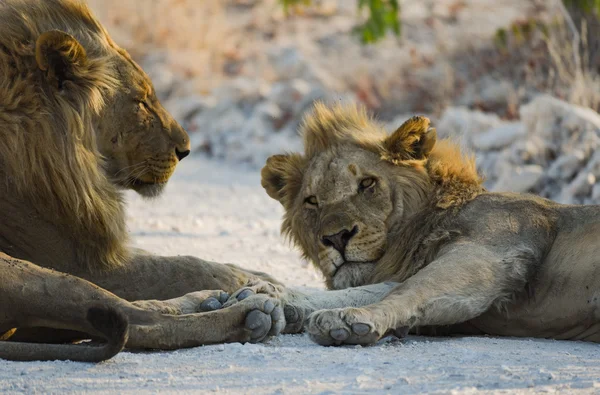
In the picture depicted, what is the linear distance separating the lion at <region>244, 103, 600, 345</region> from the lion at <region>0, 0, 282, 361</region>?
1.29 ft

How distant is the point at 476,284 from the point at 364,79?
8.08 metres

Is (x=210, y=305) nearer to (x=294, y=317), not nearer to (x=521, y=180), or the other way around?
(x=294, y=317)

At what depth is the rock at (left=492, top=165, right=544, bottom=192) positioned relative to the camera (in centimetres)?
776

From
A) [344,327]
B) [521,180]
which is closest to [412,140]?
[344,327]

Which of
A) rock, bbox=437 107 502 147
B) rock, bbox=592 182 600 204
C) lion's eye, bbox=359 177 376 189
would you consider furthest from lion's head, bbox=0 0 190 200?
rock, bbox=437 107 502 147

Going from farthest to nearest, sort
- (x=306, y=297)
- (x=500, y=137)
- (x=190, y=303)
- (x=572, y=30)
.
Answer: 1. (x=572, y=30)
2. (x=500, y=137)
3. (x=306, y=297)
4. (x=190, y=303)

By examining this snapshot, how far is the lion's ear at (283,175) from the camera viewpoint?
479 centimetres

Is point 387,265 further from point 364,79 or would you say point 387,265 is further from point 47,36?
point 364,79

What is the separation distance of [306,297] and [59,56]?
1.38 metres

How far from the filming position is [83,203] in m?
3.87

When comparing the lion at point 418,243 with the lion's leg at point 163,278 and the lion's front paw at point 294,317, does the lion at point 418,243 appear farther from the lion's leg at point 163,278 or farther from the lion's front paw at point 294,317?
the lion's leg at point 163,278

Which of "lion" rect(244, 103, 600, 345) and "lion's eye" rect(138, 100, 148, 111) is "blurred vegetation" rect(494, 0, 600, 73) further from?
"lion's eye" rect(138, 100, 148, 111)

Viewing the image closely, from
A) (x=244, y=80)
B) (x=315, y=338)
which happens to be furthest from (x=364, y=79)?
(x=315, y=338)

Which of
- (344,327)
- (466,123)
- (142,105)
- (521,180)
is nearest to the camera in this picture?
(344,327)
